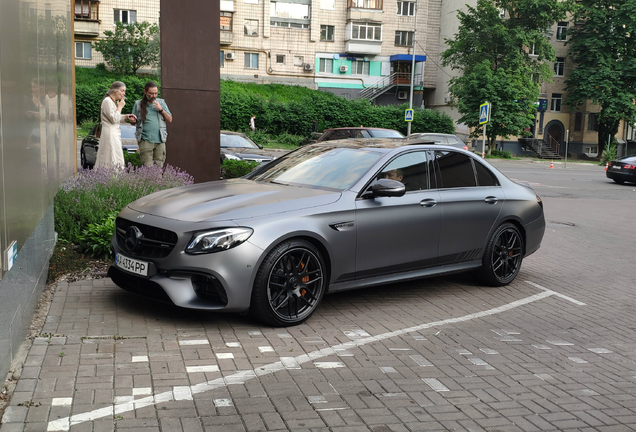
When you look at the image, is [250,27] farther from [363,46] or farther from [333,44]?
[363,46]

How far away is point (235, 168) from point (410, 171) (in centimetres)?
704

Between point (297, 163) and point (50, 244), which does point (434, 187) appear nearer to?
point (297, 163)

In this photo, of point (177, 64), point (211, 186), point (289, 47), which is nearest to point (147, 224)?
point (211, 186)

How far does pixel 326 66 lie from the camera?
199 feet

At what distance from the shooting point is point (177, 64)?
1098 centimetres

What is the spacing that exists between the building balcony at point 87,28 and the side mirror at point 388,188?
177 ft

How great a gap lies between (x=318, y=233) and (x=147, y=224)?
140 centimetres

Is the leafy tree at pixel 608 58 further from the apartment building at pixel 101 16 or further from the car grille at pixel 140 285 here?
the car grille at pixel 140 285

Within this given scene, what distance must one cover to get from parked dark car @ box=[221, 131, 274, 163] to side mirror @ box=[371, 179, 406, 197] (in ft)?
35.7

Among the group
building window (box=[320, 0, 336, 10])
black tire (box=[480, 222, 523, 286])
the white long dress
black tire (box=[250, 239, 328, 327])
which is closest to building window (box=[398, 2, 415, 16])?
building window (box=[320, 0, 336, 10])

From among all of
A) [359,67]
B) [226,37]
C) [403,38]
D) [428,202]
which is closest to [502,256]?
[428,202]

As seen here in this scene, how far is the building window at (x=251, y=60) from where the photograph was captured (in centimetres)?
5847

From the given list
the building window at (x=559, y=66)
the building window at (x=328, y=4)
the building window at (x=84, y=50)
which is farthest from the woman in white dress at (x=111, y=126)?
the building window at (x=559, y=66)

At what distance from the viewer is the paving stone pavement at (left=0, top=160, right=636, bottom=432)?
12.5 feet
